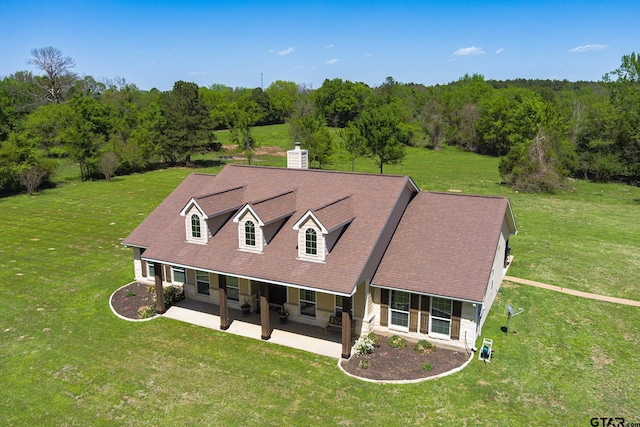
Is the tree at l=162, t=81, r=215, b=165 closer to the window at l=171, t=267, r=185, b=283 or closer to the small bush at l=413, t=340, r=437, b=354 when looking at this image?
the window at l=171, t=267, r=185, b=283

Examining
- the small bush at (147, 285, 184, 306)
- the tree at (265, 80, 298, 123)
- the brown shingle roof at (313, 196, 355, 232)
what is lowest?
the small bush at (147, 285, 184, 306)

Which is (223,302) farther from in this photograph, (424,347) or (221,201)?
(424,347)

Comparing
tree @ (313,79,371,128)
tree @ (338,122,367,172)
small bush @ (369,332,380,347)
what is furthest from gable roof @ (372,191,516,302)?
tree @ (313,79,371,128)

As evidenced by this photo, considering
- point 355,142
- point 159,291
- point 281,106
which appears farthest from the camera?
point 281,106

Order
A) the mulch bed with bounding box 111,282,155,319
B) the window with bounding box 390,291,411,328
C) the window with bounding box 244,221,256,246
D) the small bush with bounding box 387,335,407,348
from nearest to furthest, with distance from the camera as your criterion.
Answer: the small bush with bounding box 387,335,407,348, the window with bounding box 390,291,411,328, the window with bounding box 244,221,256,246, the mulch bed with bounding box 111,282,155,319

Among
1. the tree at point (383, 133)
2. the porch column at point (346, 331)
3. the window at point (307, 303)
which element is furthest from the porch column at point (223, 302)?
the tree at point (383, 133)

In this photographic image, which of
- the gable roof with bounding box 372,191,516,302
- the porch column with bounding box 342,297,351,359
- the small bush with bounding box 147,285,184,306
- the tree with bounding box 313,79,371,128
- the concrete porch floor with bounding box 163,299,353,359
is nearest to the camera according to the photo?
the porch column with bounding box 342,297,351,359

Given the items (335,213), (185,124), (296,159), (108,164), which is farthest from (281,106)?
(335,213)
